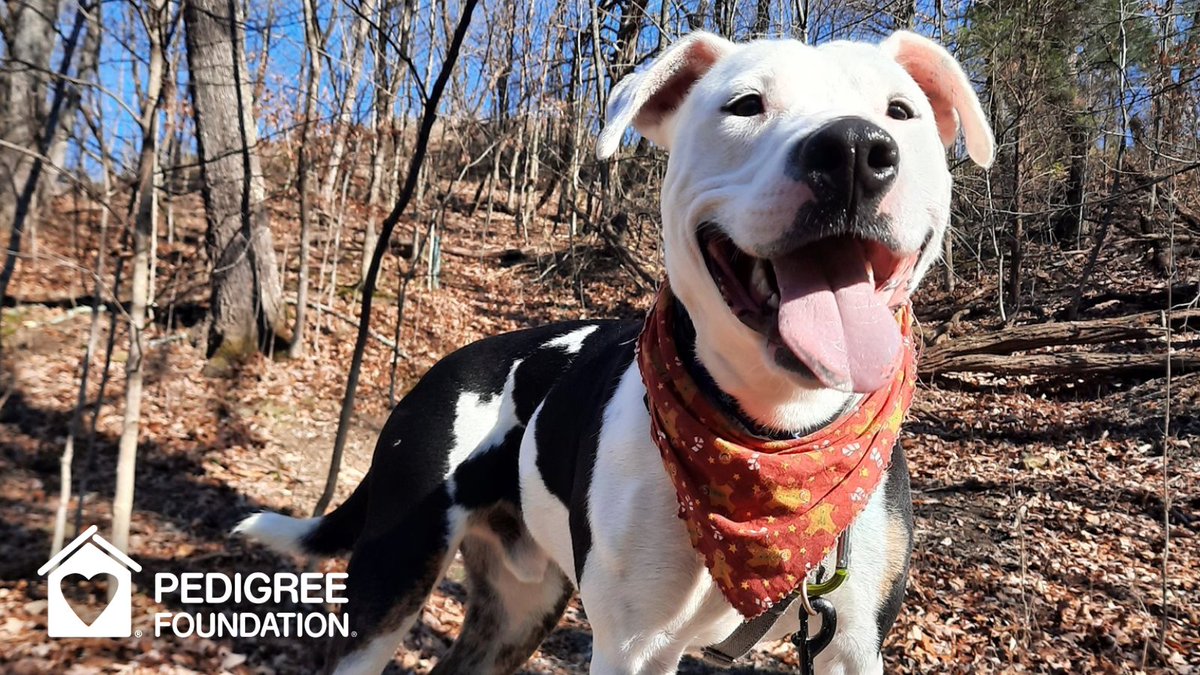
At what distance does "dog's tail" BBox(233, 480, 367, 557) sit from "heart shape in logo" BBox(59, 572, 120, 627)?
1449 mm

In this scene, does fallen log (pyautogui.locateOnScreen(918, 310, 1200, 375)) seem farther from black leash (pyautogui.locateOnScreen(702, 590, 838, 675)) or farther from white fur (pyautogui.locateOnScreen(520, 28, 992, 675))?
black leash (pyautogui.locateOnScreen(702, 590, 838, 675))

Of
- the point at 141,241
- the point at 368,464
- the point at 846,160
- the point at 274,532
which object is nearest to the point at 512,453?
the point at 274,532

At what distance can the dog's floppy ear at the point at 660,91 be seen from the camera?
210cm

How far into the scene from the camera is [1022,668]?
4094 millimetres

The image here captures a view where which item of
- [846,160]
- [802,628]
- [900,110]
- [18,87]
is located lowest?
[802,628]

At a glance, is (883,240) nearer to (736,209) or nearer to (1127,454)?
(736,209)

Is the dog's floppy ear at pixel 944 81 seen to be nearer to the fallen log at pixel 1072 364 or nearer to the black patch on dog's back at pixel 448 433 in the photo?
the black patch on dog's back at pixel 448 433

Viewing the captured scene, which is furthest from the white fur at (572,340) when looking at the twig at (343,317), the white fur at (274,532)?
the twig at (343,317)

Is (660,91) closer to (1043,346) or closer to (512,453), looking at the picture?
(512,453)

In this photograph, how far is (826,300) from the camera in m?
1.71

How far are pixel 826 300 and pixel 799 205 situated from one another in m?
0.24

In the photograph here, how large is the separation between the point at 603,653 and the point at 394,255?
10917 millimetres

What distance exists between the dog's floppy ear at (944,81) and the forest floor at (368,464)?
3.12m

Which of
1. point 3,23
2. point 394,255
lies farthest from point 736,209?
point 394,255
